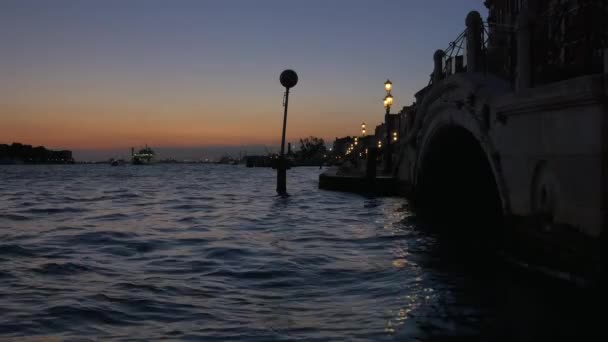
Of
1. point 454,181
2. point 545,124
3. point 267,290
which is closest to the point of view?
point 267,290

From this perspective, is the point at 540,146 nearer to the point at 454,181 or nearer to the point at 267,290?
the point at 267,290

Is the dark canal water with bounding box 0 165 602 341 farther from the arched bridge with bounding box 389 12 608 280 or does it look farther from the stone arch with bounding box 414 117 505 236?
the stone arch with bounding box 414 117 505 236

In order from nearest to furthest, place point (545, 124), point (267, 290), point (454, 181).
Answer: point (267, 290), point (545, 124), point (454, 181)

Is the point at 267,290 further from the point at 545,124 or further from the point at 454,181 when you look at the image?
the point at 454,181

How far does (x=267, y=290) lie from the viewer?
9352mm

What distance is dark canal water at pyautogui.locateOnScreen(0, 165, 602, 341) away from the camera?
7.19 meters

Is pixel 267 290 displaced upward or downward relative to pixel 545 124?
downward

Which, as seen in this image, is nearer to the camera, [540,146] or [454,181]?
[540,146]

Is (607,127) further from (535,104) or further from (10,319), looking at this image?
(10,319)

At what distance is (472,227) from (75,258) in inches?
454

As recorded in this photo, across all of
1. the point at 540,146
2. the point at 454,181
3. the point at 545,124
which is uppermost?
the point at 545,124

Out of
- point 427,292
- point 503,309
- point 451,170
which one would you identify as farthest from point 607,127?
point 451,170

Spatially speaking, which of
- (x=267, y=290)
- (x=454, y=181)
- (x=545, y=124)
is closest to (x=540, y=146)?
(x=545, y=124)

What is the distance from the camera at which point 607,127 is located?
844 cm
